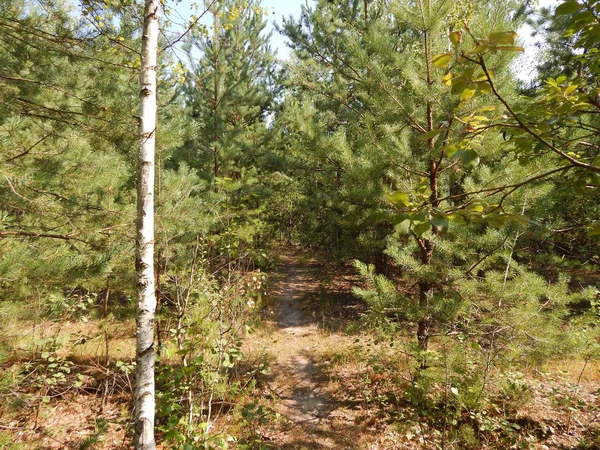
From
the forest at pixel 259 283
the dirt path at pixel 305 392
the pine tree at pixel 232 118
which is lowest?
the dirt path at pixel 305 392

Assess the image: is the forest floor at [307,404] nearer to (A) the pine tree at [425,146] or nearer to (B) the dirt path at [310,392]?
(B) the dirt path at [310,392]

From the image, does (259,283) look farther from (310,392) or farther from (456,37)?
(456,37)

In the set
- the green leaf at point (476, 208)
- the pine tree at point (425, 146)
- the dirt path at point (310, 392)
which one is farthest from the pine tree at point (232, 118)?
the green leaf at point (476, 208)

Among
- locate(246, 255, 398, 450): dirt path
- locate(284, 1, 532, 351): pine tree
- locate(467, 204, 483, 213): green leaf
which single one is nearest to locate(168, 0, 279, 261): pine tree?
locate(246, 255, 398, 450): dirt path

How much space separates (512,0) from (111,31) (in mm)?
4852

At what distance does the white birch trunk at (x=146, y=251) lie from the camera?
7.57ft

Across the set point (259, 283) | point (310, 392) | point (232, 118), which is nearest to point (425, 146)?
point (259, 283)

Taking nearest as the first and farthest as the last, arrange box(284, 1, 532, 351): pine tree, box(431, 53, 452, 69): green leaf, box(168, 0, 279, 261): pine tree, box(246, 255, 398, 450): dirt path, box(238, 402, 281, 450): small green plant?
box(431, 53, 452, 69): green leaf, box(284, 1, 532, 351): pine tree, box(238, 402, 281, 450): small green plant, box(246, 255, 398, 450): dirt path, box(168, 0, 279, 261): pine tree

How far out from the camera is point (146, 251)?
2.36m

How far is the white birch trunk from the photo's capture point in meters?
2.31

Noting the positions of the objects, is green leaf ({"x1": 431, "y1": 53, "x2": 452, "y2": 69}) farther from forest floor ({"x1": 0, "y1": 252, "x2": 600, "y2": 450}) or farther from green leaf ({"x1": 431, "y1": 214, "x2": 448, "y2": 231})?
forest floor ({"x1": 0, "y1": 252, "x2": 600, "y2": 450})

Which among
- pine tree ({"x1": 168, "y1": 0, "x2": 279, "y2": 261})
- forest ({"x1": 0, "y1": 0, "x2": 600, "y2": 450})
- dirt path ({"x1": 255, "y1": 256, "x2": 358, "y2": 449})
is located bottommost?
dirt path ({"x1": 255, "y1": 256, "x2": 358, "y2": 449})

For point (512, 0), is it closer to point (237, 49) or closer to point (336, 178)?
point (336, 178)

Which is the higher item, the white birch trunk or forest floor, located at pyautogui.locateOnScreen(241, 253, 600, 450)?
the white birch trunk
